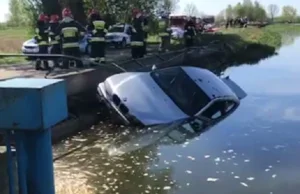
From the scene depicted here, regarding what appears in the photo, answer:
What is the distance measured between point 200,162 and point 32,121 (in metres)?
5.72

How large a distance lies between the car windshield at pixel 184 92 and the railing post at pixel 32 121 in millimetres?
8209

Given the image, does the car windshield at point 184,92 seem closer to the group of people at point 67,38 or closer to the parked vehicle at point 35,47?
the group of people at point 67,38

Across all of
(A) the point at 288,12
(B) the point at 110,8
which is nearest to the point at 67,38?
(B) the point at 110,8

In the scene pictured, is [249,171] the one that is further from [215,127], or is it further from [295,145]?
[215,127]

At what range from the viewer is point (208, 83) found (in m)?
11.2

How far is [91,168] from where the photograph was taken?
741 cm

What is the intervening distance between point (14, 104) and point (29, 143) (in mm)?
199

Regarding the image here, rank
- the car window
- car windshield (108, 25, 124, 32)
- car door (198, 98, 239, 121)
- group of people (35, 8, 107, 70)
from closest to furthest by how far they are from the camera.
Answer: car door (198, 98, 239, 121), the car window, group of people (35, 8, 107, 70), car windshield (108, 25, 124, 32)

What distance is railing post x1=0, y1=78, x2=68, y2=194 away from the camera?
2.21m

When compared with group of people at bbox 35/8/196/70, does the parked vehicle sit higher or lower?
lower

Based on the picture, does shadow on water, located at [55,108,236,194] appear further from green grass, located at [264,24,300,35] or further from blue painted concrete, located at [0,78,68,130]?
green grass, located at [264,24,300,35]

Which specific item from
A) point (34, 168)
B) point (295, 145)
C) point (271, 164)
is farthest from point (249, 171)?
point (34, 168)

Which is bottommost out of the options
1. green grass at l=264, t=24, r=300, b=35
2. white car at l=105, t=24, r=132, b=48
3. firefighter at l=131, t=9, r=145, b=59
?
green grass at l=264, t=24, r=300, b=35

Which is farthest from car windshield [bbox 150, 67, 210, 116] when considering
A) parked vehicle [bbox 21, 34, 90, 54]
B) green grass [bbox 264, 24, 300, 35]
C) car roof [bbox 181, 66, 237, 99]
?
green grass [bbox 264, 24, 300, 35]
